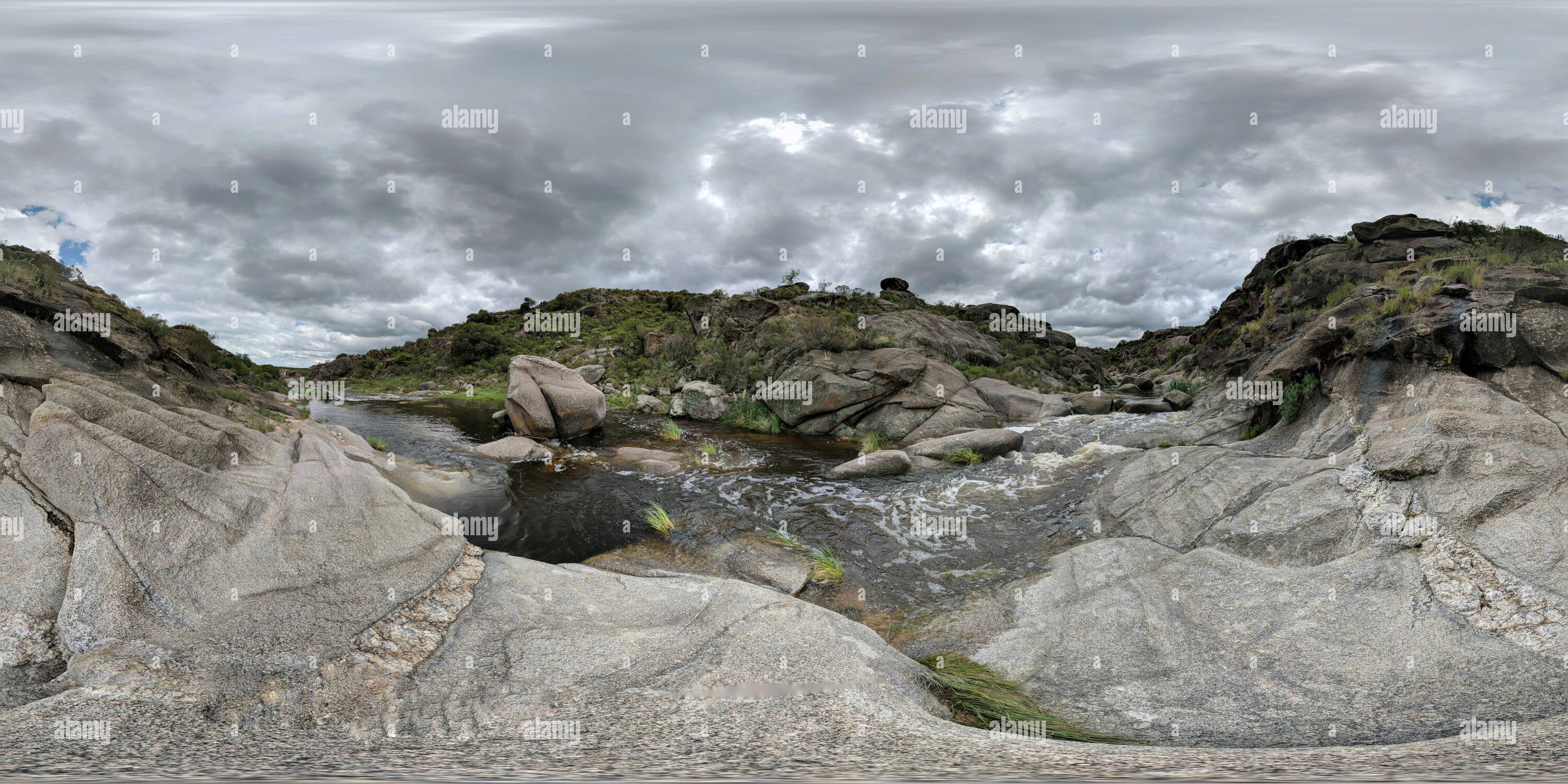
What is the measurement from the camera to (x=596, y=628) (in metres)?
6.36

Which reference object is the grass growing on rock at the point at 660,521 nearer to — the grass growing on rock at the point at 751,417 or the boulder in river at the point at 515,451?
the boulder in river at the point at 515,451

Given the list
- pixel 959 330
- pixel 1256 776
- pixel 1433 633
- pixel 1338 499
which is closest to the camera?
pixel 1256 776

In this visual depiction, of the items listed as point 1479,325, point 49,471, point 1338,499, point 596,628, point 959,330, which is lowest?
point 596,628

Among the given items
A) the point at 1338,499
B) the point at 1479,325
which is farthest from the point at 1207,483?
the point at 1479,325

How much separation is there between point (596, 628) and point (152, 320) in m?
10.6

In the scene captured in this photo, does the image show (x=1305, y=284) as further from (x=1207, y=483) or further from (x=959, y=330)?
(x=1207, y=483)

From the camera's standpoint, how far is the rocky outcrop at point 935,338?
32.8 metres
